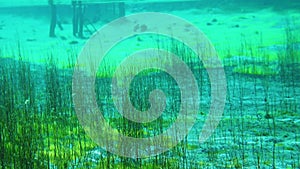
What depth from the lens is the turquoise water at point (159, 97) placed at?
12.7ft

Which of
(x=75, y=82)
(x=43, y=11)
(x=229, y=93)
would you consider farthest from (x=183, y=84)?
(x=43, y=11)

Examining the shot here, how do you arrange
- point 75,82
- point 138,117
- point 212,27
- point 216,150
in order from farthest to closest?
point 212,27 < point 75,82 < point 138,117 < point 216,150

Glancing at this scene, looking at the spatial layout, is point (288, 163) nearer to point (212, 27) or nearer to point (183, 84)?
point (183, 84)

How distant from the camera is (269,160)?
12.6 feet

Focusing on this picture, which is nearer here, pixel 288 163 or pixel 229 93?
pixel 288 163

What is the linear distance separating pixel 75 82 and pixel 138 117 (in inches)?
109

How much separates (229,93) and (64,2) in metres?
11.9

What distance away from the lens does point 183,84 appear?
24.1ft

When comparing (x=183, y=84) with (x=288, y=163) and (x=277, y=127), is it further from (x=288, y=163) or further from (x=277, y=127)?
(x=288, y=163)

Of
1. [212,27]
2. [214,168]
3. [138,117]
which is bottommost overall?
[214,168]

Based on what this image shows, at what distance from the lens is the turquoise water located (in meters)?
3.88

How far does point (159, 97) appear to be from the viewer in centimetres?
620

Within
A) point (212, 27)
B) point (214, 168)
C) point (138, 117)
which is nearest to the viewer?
point (214, 168)

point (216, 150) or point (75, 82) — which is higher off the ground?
point (75, 82)
